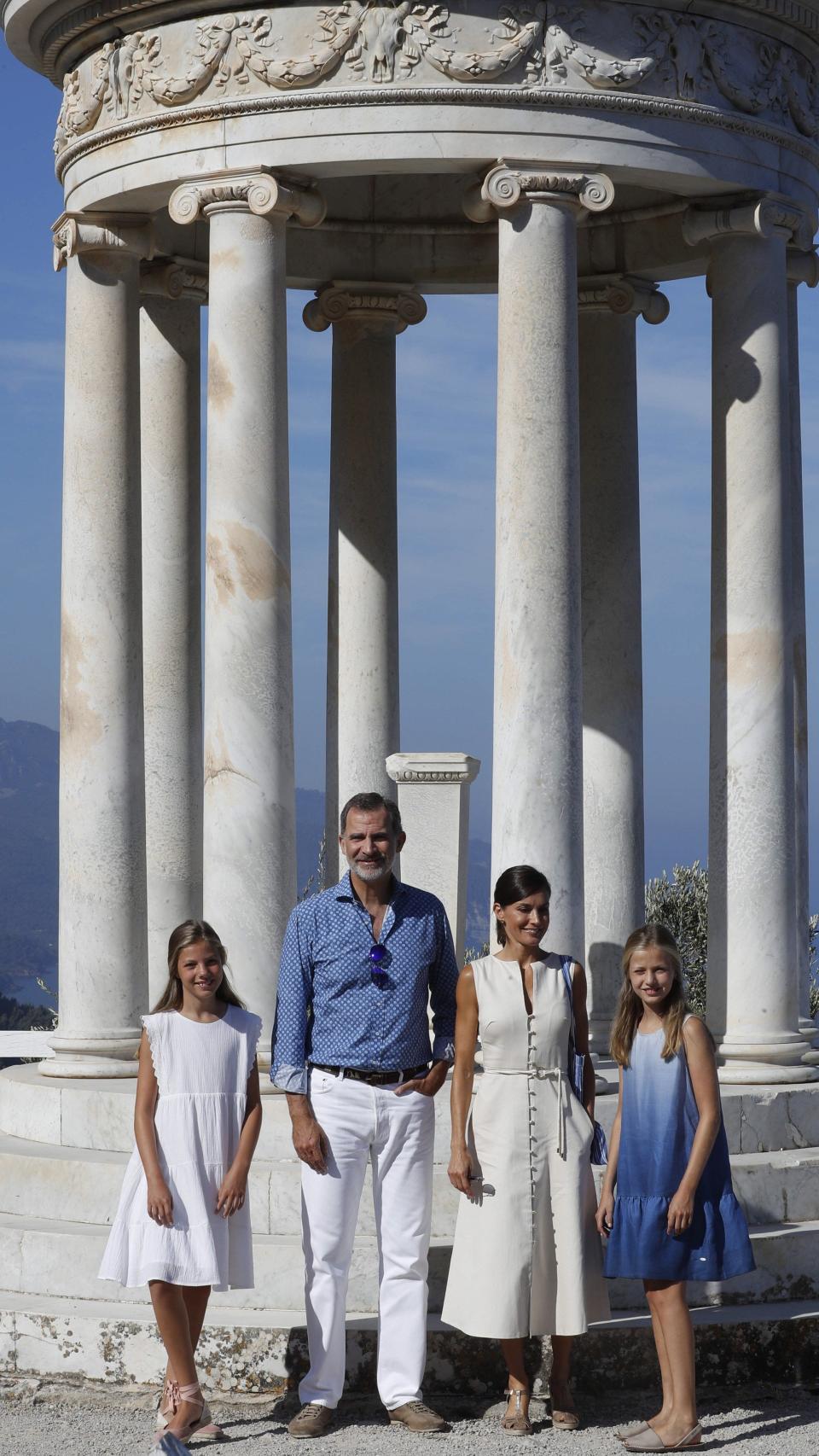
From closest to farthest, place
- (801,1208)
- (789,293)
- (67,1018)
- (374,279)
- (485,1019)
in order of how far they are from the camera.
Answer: (485,1019)
(801,1208)
(67,1018)
(789,293)
(374,279)

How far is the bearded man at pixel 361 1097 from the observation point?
2527cm

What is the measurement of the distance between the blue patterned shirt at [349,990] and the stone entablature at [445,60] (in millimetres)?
14972

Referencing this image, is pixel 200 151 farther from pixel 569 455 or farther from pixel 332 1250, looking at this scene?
pixel 332 1250

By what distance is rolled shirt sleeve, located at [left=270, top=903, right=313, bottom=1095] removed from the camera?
25375 millimetres

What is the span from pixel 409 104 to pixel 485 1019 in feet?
53.3

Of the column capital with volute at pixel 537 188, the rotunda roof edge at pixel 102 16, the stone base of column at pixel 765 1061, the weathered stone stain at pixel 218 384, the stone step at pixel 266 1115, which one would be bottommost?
the stone step at pixel 266 1115

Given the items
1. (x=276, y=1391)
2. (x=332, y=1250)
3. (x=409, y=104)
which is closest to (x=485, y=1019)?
(x=332, y=1250)

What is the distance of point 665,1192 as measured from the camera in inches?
968

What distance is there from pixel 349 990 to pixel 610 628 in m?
19.7

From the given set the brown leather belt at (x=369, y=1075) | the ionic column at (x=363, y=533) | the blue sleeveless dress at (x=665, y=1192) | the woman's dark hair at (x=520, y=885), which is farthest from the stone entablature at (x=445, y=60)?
the blue sleeveless dress at (x=665, y=1192)

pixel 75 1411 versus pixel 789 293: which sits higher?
pixel 789 293

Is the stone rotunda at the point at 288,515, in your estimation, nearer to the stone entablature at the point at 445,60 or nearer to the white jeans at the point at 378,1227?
the stone entablature at the point at 445,60

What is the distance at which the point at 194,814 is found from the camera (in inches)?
1666

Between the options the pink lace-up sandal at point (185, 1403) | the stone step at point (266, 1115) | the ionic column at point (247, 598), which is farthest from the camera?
the ionic column at point (247, 598)
